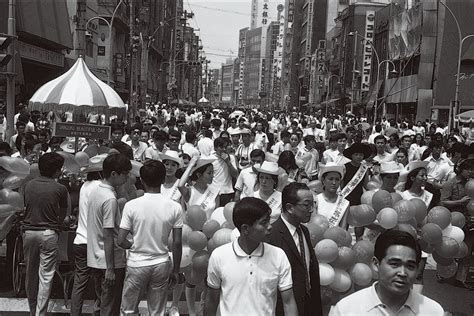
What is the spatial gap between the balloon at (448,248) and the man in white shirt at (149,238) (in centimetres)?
267

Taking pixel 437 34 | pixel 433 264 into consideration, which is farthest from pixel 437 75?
pixel 433 264

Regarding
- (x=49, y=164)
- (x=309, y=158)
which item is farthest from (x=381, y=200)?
(x=309, y=158)

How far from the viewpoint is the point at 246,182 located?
7.70 metres

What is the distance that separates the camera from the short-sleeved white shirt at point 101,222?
17.6ft

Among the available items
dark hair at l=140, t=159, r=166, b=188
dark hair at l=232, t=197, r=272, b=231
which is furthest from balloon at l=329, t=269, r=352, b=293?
dark hair at l=232, t=197, r=272, b=231

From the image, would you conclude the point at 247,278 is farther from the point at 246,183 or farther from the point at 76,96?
the point at 76,96

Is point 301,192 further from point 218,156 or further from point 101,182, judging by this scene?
point 218,156

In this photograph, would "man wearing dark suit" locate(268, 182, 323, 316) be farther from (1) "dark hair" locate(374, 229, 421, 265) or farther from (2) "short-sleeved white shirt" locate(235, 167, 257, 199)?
(2) "short-sleeved white shirt" locate(235, 167, 257, 199)

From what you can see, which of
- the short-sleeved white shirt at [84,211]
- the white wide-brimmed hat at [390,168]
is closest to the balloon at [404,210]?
the white wide-brimmed hat at [390,168]

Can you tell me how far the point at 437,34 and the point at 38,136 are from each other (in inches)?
1663

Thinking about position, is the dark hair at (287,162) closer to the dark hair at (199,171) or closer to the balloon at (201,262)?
the dark hair at (199,171)

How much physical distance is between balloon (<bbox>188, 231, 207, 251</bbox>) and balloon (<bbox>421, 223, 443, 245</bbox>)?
2129mm

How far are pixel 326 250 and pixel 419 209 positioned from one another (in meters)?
1.53

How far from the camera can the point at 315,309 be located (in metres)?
4.32
